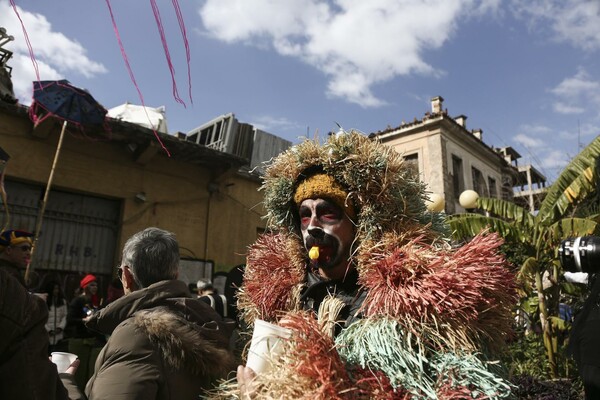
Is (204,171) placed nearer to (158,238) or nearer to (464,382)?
(158,238)

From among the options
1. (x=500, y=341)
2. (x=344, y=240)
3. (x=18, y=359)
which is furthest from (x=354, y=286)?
(x=18, y=359)

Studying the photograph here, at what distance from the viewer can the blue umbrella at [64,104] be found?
23.5 feet

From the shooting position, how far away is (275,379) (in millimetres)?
1302

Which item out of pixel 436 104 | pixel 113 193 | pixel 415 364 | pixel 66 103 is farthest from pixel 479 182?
pixel 415 364

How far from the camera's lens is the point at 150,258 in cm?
202

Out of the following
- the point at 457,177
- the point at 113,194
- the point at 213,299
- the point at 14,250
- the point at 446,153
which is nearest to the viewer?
the point at 14,250

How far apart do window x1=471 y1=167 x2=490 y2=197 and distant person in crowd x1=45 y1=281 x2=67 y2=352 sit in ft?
61.9

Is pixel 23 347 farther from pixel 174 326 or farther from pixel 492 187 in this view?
pixel 492 187

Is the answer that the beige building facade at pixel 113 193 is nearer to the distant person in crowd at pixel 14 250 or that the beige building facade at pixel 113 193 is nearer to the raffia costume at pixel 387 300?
the distant person in crowd at pixel 14 250

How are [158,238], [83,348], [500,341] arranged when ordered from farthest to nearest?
[83,348] < [158,238] < [500,341]

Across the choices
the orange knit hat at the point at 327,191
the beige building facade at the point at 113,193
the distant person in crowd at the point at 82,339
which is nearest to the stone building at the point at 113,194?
the beige building facade at the point at 113,193

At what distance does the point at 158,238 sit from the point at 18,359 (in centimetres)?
97

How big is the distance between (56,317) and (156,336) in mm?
5680

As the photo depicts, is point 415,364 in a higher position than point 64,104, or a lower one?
lower
